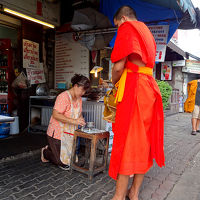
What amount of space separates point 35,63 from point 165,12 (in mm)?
4248

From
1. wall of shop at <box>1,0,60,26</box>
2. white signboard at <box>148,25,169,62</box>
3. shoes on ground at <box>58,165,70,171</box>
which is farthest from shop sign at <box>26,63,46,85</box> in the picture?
white signboard at <box>148,25,169,62</box>

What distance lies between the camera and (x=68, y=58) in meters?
6.77

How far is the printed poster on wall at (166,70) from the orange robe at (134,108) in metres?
11.8

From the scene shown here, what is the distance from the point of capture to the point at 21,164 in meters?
3.54

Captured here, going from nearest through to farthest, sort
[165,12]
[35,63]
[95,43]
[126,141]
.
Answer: [126,141]
[165,12]
[95,43]
[35,63]

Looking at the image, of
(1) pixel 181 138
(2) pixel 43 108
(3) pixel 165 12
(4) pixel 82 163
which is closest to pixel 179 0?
(3) pixel 165 12

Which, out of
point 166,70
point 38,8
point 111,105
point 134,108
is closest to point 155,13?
point 38,8

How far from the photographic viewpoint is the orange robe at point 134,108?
1946 mm

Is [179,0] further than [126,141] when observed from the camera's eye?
Yes

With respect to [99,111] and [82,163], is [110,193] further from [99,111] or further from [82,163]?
[99,111]

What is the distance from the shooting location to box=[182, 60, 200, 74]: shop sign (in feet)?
43.7

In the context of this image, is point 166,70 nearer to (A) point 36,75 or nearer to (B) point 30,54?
(A) point 36,75

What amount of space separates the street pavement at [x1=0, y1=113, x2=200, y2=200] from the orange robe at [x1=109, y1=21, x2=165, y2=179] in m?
0.80

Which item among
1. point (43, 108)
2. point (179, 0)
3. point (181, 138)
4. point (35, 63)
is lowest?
point (181, 138)
